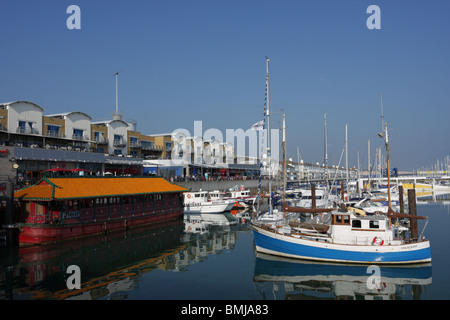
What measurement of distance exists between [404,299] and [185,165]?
7162 cm

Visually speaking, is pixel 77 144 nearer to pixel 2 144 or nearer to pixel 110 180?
pixel 2 144

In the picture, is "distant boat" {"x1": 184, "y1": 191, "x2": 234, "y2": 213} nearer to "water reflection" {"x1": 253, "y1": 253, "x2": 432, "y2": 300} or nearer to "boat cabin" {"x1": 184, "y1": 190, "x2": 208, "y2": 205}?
"boat cabin" {"x1": 184, "y1": 190, "x2": 208, "y2": 205}

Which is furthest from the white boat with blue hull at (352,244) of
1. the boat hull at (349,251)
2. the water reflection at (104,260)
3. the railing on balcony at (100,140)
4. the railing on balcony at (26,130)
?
the railing on balcony at (100,140)

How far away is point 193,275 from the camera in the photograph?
25031mm

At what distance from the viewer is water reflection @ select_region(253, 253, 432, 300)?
2178cm

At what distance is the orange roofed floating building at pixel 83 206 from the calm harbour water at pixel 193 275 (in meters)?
1.89

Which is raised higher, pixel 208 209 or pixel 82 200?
pixel 82 200

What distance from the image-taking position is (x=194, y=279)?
24047 mm

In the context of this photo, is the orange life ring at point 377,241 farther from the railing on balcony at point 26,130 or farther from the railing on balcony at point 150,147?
the railing on balcony at point 150,147

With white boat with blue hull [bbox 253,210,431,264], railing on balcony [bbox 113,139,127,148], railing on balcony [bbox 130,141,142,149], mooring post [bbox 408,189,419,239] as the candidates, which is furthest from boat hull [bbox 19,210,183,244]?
railing on balcony [bbox 130,141,142,149]

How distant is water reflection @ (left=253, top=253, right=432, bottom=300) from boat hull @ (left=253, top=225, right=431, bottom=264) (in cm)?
55
